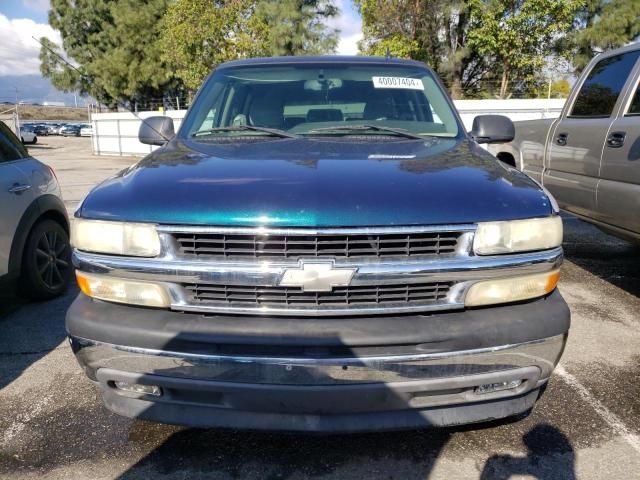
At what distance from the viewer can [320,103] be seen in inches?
131

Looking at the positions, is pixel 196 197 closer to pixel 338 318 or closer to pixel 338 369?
pixel 338 318

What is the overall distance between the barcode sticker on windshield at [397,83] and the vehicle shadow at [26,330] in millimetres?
2864

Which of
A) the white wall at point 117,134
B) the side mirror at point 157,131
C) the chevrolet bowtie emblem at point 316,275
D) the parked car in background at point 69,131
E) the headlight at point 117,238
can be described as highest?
the side mirror at point 157,131

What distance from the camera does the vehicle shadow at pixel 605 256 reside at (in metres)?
5.23

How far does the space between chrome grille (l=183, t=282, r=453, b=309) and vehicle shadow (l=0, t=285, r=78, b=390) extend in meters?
1.97

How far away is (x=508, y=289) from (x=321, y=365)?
2.66 feet

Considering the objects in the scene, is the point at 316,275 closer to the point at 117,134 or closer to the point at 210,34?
the point at 210,34

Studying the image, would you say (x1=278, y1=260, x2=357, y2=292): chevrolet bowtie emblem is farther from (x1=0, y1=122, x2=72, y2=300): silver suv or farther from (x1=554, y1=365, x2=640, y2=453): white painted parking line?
(x1=0, y1=122, x2=72, y2=300): silver suv

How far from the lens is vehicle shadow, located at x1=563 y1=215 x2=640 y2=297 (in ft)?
17.2

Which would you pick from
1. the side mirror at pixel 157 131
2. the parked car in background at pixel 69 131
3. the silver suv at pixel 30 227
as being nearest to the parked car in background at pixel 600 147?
the side mirror at pixel 157 131

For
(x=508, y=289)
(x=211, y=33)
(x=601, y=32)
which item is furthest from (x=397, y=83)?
(x=601, y=32)

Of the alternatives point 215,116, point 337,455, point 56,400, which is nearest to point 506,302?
point 337,455

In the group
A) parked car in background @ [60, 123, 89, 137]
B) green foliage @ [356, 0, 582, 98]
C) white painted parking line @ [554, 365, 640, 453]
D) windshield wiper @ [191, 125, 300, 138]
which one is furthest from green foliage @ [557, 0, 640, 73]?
parked car in background @ [60, 123, 89, 137]

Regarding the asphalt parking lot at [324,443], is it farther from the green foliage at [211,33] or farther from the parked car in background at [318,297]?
the green foliage at [211,33]
